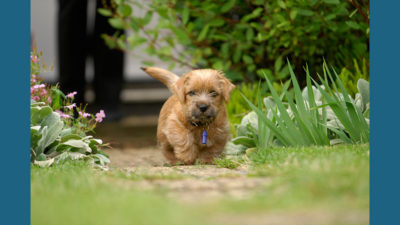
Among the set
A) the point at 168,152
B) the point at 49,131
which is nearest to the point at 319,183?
the point at 49,131

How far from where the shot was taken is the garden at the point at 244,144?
229cm

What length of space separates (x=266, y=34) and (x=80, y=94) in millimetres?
3330

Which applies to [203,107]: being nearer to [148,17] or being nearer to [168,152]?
[168,152]

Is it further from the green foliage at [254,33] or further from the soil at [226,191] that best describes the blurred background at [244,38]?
the soil at [226,191]

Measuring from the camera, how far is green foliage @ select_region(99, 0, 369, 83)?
552 cm

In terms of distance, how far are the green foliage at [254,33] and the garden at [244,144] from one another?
19 millimetres

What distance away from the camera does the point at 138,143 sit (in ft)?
22.2

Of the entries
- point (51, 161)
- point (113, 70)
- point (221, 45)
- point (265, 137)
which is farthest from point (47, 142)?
A: point (113, 70)

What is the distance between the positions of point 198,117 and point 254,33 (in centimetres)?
282

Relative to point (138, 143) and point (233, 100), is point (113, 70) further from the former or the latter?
point (233, 100)

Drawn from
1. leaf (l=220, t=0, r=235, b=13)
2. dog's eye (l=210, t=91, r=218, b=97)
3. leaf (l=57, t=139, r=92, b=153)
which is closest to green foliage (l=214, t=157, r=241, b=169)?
dog's eye (l=210, t=91, r=218, b=97)

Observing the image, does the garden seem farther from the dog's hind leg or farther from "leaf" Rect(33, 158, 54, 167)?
the dog's hind leg

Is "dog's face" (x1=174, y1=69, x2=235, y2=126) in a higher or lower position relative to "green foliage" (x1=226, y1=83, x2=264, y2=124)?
higher

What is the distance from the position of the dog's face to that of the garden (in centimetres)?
26
